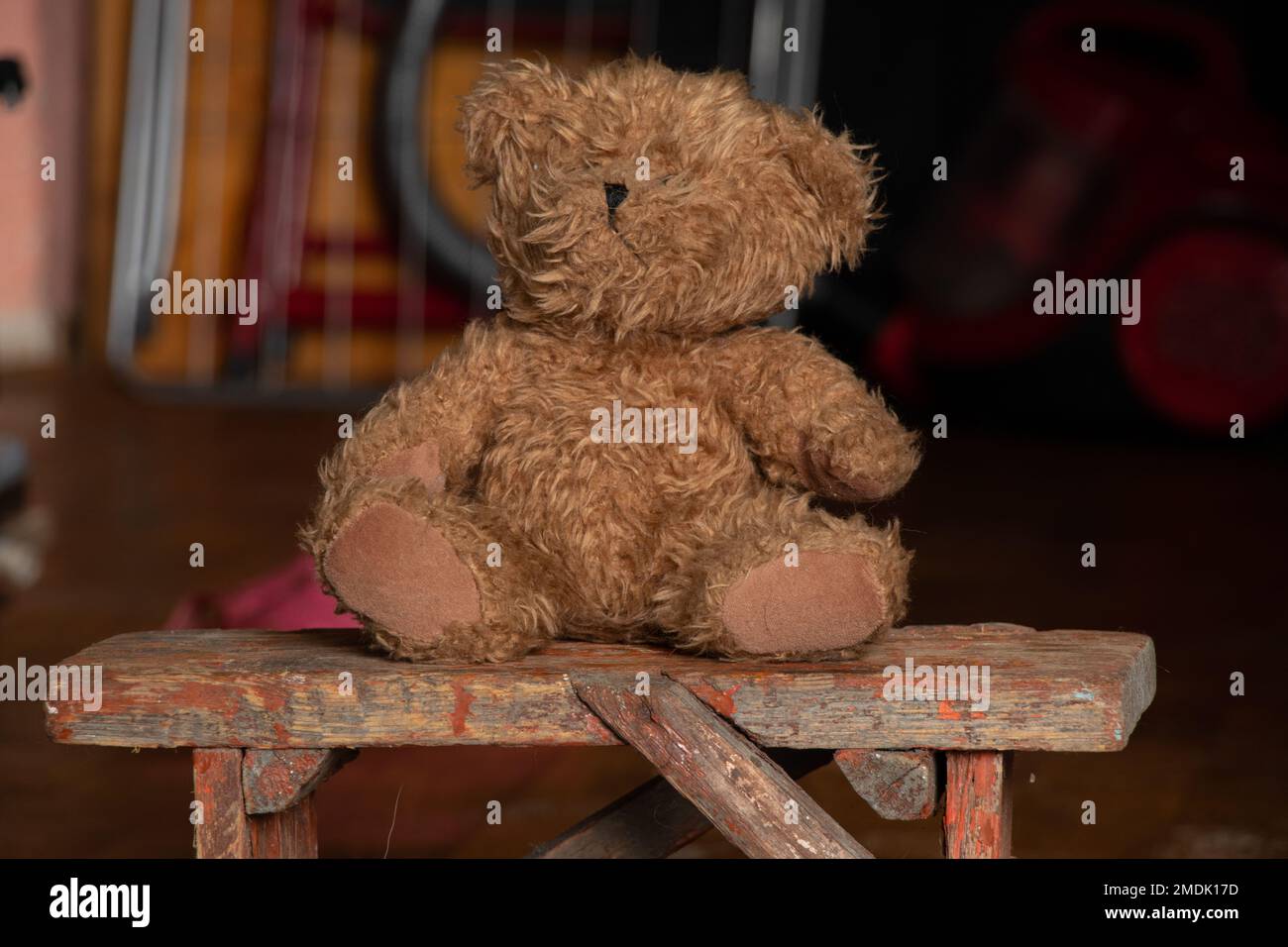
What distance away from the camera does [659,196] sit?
1.06 meters

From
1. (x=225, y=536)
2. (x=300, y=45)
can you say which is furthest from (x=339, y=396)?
(x=225, y=536)

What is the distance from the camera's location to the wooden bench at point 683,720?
3.28 ft

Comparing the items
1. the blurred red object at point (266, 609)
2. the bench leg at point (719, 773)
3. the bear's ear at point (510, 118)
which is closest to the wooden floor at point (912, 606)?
the blurred red object at point (266, 609)

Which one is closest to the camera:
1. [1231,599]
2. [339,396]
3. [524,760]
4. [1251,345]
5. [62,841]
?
[62,841]

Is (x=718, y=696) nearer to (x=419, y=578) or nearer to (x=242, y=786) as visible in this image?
(x=419, y=578)

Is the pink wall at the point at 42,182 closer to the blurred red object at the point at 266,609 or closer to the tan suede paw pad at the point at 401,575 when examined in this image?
the blurred red object at the point at 266,609

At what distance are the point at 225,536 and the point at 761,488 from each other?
2.01 m

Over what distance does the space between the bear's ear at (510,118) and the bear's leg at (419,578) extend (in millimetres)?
228

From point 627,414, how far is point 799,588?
0.17 meters

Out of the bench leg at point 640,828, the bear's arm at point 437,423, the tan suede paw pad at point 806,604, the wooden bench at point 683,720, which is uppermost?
the bear's arm at point 437,423

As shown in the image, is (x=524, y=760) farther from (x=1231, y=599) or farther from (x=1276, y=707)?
(x=1231, y=599)

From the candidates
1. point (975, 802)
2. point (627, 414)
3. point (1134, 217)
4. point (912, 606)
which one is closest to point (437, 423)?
point (627, 414)

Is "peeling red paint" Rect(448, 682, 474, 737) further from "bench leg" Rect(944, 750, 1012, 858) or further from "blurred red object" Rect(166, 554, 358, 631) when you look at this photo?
"blurred red object" Rect(166, 554, 358, 631)

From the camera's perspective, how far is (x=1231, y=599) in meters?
2.59
